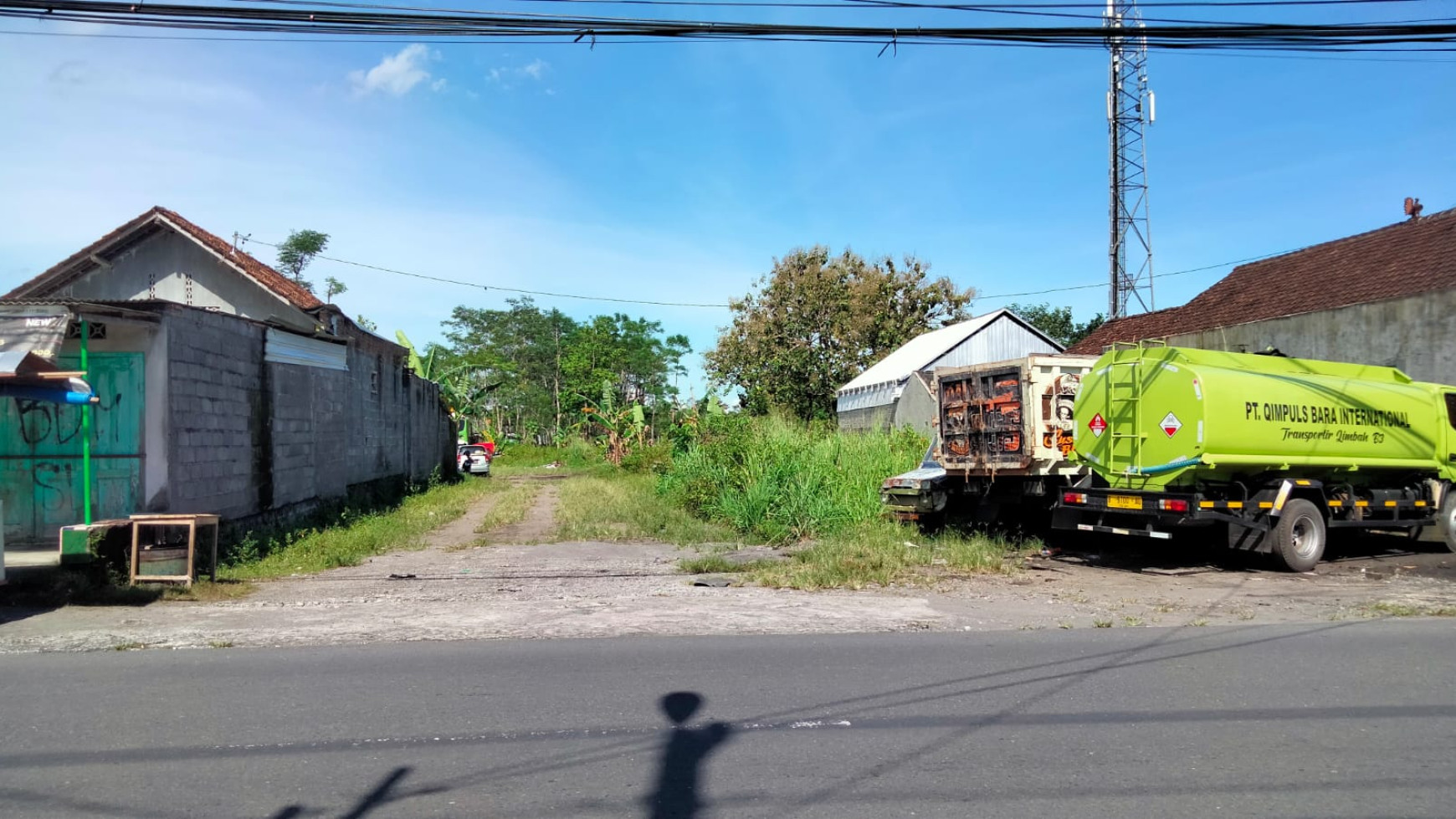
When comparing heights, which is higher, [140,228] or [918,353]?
[140,228]

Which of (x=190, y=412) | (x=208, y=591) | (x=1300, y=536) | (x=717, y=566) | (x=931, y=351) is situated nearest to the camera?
(x=208, y=591)

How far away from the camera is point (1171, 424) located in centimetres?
1145

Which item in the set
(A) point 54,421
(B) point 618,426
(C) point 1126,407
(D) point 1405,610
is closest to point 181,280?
(A) point 54,421

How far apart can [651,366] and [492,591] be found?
5289 cm

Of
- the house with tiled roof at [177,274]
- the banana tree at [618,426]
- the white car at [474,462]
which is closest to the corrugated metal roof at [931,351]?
the banana tree at [618,426]

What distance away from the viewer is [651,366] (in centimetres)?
6303

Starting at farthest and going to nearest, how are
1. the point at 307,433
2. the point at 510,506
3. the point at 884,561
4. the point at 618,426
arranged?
1. the point at 618,426
2. the point at 510,506
3. the point at 307,433
4. the point at 884,561

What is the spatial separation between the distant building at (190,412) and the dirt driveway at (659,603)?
219cm

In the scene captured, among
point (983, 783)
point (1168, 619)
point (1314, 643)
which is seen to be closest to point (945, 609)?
point (1168, 619)

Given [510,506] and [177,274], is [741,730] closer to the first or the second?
[510,506]

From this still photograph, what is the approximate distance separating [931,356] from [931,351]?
3.50 ft

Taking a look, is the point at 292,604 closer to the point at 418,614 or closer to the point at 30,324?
the point at 418,614

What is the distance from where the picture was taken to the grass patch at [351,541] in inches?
459

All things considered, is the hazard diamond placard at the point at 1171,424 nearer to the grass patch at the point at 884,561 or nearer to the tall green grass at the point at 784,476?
the grass patch at the point at 884,561
